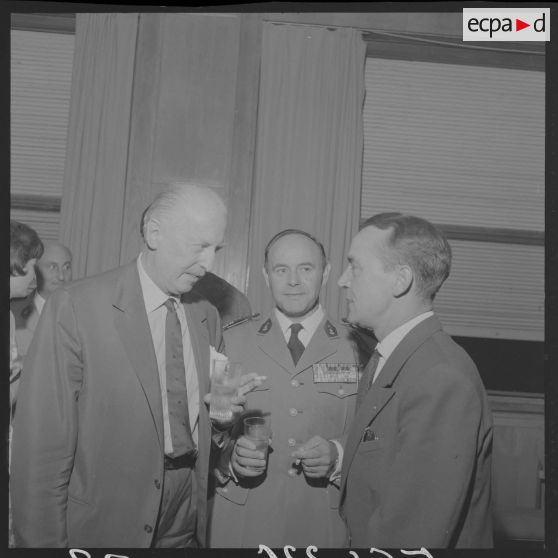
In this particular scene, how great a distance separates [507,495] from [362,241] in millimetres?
1278

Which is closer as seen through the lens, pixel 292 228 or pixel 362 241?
pixel 362 241

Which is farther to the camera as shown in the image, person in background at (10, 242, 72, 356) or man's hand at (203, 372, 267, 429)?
person in background at (10, 242, 72, 356)

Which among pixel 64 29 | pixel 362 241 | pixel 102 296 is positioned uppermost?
pixel 64 29

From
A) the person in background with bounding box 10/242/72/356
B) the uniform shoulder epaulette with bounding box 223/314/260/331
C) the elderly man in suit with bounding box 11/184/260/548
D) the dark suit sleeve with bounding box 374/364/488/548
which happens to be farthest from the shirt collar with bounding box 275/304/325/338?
the person in background with bounding box 10/242/72/356

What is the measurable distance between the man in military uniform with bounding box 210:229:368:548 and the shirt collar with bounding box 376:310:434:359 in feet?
1.16

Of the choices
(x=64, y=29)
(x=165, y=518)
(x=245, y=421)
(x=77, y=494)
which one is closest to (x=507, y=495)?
(x=245, y=421)

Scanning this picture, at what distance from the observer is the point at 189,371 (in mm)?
1940

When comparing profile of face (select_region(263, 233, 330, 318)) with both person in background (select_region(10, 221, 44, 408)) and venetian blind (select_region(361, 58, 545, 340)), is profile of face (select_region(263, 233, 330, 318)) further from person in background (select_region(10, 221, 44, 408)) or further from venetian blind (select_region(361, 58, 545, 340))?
person in background (select_region(10, 221, 44, 408))

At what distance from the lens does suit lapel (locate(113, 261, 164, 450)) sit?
179 centimetres

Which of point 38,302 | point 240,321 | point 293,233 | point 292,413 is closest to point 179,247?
point 240,321

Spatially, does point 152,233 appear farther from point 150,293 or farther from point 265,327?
point 265,327

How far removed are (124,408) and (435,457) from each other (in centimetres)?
101

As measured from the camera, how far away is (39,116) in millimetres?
2338

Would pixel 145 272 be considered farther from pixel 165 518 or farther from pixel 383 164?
pixel 383 164
